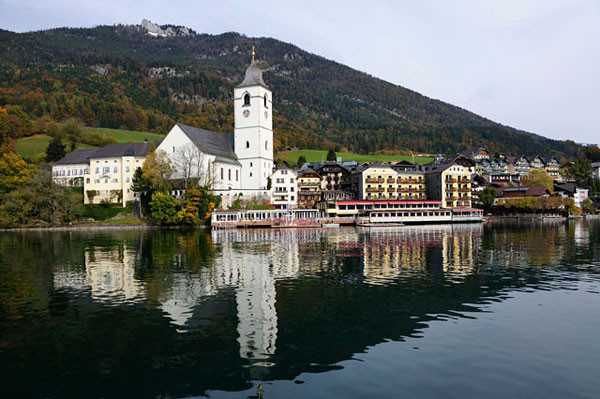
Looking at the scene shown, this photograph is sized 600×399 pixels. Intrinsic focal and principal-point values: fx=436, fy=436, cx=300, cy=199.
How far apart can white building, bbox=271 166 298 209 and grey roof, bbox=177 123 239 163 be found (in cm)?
979

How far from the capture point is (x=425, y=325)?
16734 mm

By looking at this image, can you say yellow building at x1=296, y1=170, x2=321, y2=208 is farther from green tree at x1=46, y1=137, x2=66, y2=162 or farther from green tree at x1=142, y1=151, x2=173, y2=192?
green tree at x1=46, y1=137, x2=66, y2=162

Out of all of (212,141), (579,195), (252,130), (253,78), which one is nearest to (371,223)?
(252,130)

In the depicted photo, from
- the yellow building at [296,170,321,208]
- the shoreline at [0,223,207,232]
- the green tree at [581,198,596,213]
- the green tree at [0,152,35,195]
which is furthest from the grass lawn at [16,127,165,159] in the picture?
the green tree at [581,198,596,213]

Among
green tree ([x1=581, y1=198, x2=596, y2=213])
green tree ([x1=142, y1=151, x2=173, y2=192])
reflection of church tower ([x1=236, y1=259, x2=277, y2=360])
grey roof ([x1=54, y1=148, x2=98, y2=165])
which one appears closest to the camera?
reflection of church tower ([x1=236, y1=259, x2=277, y2=360])

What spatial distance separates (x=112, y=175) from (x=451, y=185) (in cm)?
7371

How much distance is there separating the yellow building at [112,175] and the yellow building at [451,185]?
64.5m

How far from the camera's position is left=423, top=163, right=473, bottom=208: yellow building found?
3853 inches

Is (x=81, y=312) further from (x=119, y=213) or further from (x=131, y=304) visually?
(x=119, y=213)

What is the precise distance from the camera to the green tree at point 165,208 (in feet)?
251

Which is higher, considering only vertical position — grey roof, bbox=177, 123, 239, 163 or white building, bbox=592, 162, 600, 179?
grey roof, bbox=177, 123, 239, 163

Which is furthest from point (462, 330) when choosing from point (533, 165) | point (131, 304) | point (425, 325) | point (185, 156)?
point (533, 165)

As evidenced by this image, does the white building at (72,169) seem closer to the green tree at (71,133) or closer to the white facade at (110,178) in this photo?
the white facade at (110,178)

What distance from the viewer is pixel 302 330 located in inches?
641
